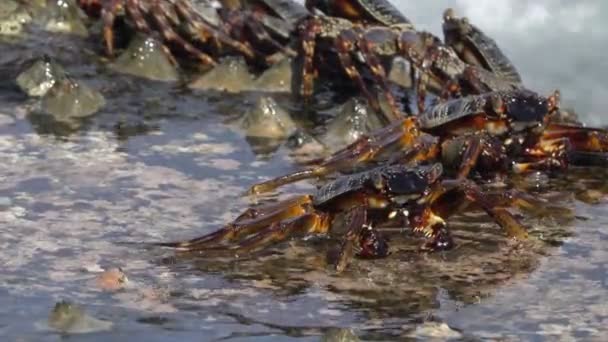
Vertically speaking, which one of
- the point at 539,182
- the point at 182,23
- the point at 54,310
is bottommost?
the point at 54,310

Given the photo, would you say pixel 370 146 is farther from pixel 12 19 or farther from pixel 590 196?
pixel 12 19

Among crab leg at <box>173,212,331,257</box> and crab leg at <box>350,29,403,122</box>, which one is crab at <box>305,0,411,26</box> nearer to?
crab leg at <box>350,29,403,122</box>

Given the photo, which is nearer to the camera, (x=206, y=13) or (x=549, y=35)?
(x=206, y=13)

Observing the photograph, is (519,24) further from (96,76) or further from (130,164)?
(130,164)

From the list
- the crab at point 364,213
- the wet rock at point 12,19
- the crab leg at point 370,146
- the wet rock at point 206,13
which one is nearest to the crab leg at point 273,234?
the crab at point 364,213

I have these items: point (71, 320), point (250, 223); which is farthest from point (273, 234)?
point (71, 320)

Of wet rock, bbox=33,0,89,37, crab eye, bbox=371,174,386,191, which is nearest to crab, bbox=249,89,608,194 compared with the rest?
crab eye, bbox=371,174,386,191

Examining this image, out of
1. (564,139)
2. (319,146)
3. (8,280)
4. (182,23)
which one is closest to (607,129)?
(564,139)
